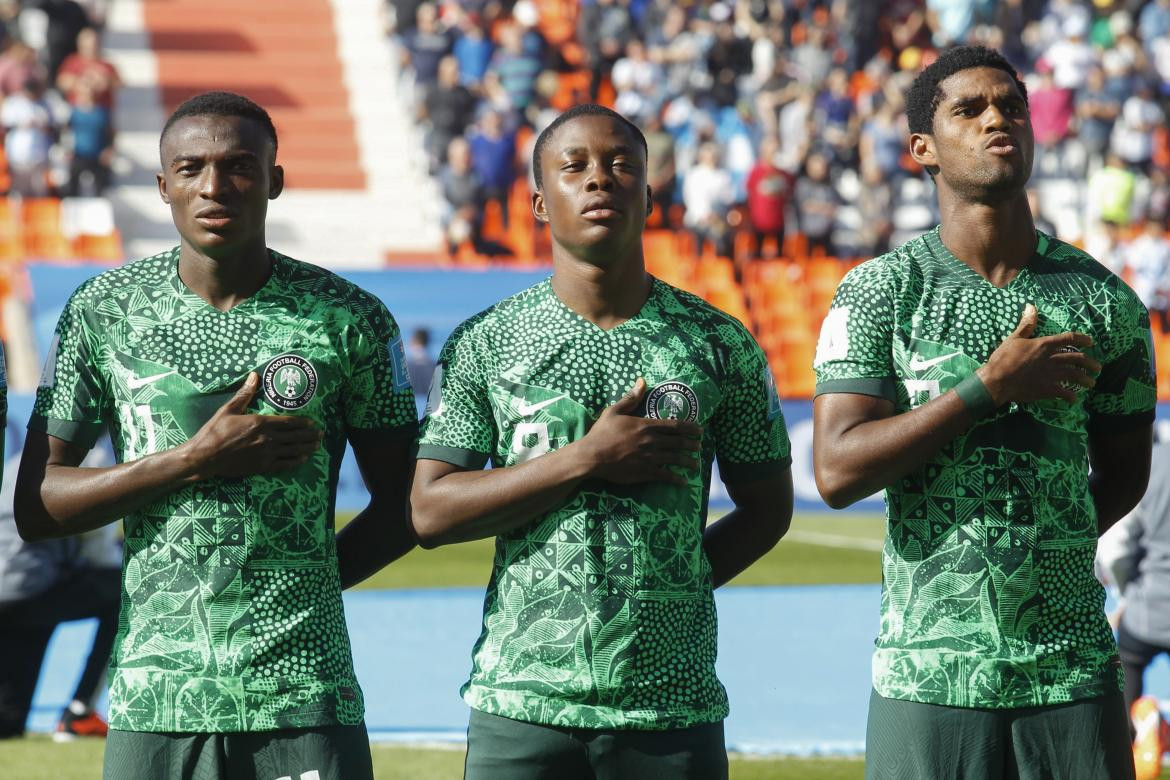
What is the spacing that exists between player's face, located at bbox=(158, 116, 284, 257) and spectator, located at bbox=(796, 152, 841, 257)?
56.9 feet

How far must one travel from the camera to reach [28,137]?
19.4 m

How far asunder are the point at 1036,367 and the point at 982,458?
0.79 ft

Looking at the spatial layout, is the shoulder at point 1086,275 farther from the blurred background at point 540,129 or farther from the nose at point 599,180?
the blurred background at point 540,129

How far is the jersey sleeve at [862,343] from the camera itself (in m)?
3.67

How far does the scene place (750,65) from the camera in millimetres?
23797

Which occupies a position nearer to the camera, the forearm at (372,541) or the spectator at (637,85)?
the forearm at (372,541)

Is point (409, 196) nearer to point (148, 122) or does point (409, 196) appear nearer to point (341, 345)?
point (148, 122)

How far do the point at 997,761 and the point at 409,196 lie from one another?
2101 cm

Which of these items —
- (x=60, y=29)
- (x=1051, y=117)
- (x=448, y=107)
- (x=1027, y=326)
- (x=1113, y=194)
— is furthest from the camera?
(x=1051, y=117)

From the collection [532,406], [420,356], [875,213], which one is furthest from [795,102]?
[532,406]

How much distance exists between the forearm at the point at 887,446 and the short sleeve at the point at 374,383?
948 millimetres

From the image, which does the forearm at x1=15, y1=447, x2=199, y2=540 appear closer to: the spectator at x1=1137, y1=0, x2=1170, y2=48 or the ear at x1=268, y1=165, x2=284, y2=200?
the ear at x1=268, y1=165, x2=284, y2=200

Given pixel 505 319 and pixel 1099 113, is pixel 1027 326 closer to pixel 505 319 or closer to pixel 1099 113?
pixel 505 319

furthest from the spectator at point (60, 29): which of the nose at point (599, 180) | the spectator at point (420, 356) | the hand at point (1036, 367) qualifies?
the hand at point (1036, 367)
